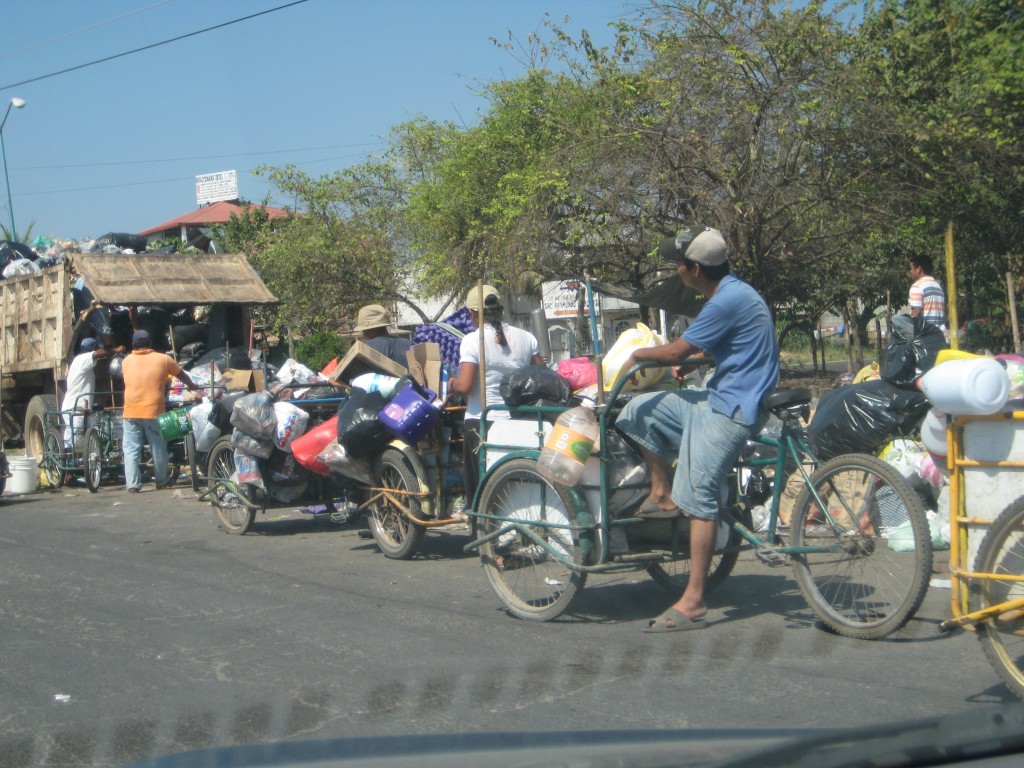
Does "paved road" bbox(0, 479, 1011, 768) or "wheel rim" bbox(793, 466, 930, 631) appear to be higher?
"wheel rim" bbox(793, 466, 930, 631)

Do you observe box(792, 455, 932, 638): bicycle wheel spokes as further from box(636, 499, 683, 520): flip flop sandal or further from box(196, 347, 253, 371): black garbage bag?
box(196, 347, 253, 371): black garbage bag

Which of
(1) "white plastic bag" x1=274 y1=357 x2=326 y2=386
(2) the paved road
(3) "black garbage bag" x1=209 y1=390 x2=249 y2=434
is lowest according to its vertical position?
(2) the paved road

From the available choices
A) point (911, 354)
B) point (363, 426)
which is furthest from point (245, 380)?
point (911, 354)

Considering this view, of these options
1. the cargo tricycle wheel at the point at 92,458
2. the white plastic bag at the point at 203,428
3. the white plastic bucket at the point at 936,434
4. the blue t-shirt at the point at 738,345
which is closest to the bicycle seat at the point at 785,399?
the blue t-shirt at the point at 738,345

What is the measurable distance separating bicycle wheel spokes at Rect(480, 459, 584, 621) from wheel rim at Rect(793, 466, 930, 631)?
44.7 inches

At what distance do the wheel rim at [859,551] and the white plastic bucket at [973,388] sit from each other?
0.63 m

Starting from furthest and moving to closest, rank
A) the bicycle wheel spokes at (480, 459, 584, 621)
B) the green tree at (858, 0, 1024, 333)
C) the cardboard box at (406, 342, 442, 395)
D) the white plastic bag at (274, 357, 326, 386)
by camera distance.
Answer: the green tree at (858, 0, 1024, 333), the white plastic bag at (274, 357, 326, 386), the cardboard box at (406, 342, 442, 395), the bicycle wheel spokes at (480, 459, 584, 621)

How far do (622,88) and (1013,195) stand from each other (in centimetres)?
537

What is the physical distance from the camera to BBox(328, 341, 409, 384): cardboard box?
7738 millimetres

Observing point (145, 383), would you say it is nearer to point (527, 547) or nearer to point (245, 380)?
point (245, 380)

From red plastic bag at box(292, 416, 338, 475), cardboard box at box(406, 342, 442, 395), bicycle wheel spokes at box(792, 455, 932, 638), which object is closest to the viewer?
bicycle wheel spokes at box(792, 455, 932, 638)

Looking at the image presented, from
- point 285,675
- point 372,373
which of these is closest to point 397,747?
point 285,675

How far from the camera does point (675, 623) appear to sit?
521cm

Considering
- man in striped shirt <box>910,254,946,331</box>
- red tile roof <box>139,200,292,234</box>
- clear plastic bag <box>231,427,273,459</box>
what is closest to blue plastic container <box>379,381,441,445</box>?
clear plastic bag <box>231,427,273,459</box>
